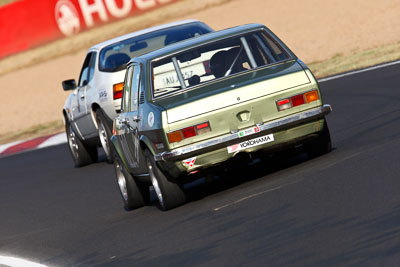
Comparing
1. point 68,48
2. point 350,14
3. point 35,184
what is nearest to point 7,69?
point 68,48

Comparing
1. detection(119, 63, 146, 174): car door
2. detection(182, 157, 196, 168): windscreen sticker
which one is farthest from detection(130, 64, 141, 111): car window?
detection(182, 157, 196, 168): windscreen sticker

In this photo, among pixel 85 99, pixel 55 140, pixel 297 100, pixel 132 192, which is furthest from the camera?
pixel 55 140

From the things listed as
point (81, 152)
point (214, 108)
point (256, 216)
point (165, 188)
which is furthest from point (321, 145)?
point (81, 152)

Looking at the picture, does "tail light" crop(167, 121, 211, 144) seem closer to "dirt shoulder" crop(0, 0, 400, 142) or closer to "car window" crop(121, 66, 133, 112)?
"car window" crop(121, 66, 133, 112)

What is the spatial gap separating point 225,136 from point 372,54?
544 inches

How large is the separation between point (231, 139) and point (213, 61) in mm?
1118

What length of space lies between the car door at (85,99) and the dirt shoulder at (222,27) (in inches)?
398

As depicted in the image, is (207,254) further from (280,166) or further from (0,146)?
(0,146)

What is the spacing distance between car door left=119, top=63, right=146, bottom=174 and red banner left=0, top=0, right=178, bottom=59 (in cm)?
2950

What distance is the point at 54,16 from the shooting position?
40500 millimetres

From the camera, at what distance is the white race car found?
1390 centimetres

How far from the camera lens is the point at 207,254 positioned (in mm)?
7262

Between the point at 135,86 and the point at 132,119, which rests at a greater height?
the point at 135,86

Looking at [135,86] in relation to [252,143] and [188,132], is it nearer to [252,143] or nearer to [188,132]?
[188,132]
